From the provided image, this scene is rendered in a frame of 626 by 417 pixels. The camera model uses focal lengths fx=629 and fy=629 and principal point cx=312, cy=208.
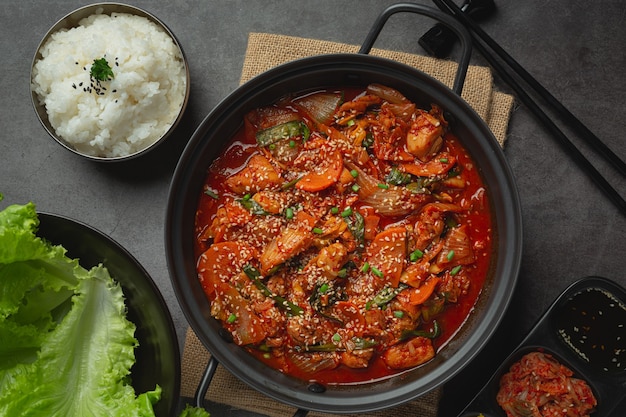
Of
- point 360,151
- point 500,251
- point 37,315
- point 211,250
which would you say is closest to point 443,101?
point 360,151

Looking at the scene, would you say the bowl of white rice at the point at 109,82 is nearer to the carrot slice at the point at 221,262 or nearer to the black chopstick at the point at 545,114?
the carrot slice at the point at 221,262

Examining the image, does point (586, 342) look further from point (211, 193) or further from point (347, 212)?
point (211, 193)

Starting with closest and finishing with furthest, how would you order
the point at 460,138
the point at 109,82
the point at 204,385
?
the point at 204,385, the point at 460,138, the point at 109,82

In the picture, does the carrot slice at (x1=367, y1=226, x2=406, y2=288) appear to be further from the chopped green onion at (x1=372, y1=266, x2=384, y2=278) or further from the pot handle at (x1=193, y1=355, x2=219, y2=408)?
the pot handle at (x1=193, y1=355, x2=219, y2=408)

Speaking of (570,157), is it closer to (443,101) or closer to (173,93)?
(443,101)

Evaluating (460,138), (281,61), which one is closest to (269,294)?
(460,138)

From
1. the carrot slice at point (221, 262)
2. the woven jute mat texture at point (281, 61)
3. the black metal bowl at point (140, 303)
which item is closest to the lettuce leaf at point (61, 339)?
the black metal bowl at point (140, 303)
